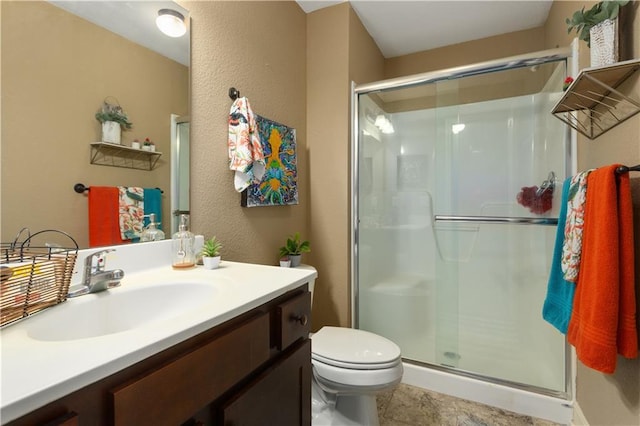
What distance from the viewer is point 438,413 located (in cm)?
162

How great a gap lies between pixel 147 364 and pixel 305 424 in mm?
676

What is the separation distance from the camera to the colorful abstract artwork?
5.16 ft

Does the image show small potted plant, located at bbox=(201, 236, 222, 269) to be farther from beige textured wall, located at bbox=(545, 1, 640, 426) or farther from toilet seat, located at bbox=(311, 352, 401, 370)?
beige textured wall, located at bbox=(545, 1, 640, 426)

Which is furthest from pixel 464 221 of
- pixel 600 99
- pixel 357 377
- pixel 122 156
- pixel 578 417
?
pixel 122 156

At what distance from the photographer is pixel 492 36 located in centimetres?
237

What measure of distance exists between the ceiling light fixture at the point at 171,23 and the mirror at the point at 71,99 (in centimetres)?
2

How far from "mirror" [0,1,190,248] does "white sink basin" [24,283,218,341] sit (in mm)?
233

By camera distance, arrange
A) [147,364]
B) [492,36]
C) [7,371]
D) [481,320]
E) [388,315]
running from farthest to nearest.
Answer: [492,36], [388,315], [481,320], [147,364], [7,371]

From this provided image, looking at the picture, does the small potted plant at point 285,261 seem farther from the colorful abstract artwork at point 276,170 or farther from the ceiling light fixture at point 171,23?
the ceiling light fixture at point 171,23

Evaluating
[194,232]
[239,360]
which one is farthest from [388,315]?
[239,360]

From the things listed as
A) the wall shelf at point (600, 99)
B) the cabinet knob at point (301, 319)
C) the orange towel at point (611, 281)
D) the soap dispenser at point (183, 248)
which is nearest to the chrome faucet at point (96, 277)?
the soap dispenser at point (183, 248)

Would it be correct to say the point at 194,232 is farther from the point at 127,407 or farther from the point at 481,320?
the point at 481,320

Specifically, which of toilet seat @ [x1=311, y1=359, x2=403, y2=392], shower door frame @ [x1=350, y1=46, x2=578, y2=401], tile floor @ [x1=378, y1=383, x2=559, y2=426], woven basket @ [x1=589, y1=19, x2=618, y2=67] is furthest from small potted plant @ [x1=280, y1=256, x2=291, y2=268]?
woven basket @ [x1=589, y1=19, x2=618, y2=67]

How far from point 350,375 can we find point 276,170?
42.3 inches
